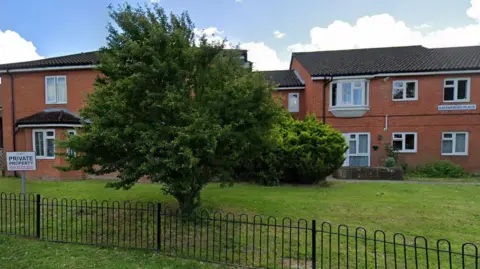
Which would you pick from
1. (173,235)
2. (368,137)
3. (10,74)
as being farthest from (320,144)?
(10,74)

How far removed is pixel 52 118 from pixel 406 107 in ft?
67.6

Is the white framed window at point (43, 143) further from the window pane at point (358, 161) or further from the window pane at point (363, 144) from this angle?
the window pane at point (363, 144)

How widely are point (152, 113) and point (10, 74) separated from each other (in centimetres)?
1547

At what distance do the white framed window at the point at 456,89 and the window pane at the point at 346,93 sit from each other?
5.60 meters

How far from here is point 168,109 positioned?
20.3 ft

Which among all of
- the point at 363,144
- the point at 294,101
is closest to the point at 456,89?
the point at 363,144

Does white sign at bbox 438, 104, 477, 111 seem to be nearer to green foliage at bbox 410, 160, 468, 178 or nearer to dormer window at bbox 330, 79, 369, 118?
green foliage at bbox 410, 160, 468, 178

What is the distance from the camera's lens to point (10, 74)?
16859 millimetres

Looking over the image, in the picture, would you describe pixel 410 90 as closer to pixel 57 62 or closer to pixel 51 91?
pixel 57 62

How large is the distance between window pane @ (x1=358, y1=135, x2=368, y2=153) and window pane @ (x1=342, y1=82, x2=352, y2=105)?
2.36 metres

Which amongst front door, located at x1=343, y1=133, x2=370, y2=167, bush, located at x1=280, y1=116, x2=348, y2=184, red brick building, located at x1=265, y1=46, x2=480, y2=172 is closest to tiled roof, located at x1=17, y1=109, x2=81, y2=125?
bush, located at x1=280, y1=116, x2=348, y2=184

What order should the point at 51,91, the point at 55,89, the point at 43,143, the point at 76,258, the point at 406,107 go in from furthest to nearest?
the point at 406,107 < the point at 51,91 < the point at 55,89 < the point at 43,143 < the point at 76,258

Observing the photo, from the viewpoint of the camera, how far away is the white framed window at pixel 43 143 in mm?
15859

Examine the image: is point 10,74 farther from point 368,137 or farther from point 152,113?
point 368,137
